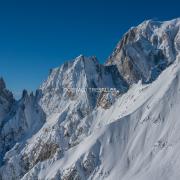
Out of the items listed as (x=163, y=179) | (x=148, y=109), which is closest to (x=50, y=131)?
(x=148, y=109)

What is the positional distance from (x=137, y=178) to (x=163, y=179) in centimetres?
867

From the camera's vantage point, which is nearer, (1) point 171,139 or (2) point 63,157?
(1) point 171,139

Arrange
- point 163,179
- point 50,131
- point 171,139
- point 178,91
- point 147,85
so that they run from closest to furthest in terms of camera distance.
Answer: point 163,179, point 171,139, point 178,91, point 147,85, point 50,131

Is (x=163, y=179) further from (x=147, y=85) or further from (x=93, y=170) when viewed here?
(x=147, y=85)

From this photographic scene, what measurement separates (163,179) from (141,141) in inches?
732

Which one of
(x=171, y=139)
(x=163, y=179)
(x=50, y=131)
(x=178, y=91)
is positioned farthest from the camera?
(x=50, y=131)

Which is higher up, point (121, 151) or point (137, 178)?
point (121, 151)

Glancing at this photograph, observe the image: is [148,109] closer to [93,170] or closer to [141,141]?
[141,141]

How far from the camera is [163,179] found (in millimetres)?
146875

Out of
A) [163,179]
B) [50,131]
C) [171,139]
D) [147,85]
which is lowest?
[163,179]

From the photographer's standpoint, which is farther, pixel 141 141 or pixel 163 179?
pixel 141 141

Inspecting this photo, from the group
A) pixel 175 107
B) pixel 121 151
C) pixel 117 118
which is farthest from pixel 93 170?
pixel 175 107

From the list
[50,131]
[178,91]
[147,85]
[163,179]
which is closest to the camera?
[163,179]

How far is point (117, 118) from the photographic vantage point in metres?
174
